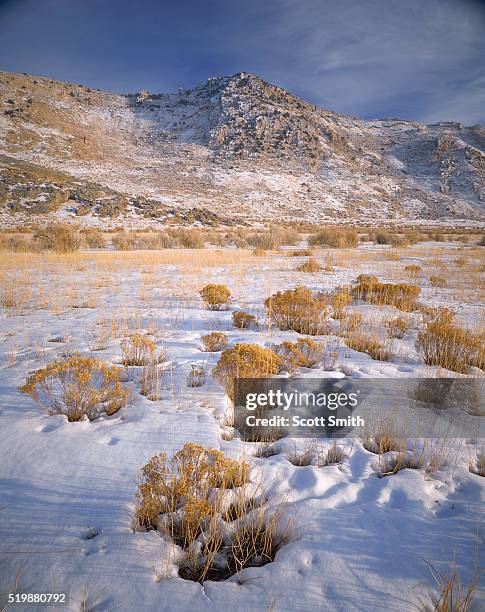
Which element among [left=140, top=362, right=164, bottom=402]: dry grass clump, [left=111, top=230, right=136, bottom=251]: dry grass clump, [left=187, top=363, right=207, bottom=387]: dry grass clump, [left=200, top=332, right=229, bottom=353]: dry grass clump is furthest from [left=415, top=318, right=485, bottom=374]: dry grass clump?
[left=111, top=230, right=136, bottom=251]: dry grass clump

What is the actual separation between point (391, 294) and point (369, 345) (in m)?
3.25

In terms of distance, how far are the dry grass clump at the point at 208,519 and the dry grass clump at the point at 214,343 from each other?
2463 millimetres

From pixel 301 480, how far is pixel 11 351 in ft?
12.8

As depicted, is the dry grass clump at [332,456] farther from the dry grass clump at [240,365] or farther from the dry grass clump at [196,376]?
the dry grass clump at [196,376]

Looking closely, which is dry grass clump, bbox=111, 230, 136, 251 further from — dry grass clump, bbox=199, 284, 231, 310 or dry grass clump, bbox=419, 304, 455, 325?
dry grass clump, bbox=419, 304, 455, 325

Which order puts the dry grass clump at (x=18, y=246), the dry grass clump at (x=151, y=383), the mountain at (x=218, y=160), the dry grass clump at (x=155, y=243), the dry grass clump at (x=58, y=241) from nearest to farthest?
the dry grass clump at (x=151, y=383) < the dry grass clump at (x=18, y=246) < the dry grass clump at (x=58, y=241) < the dry grass clump at (x=155, y=243) < the mountain at (x=218, y=160)

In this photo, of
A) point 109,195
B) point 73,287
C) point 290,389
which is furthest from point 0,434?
point 109,195

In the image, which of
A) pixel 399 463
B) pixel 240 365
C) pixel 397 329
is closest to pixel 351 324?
pixel 397 329

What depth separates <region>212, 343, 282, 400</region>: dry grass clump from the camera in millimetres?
3057

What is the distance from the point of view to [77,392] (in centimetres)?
270

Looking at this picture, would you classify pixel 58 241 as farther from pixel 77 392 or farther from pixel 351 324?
pixel 351 324

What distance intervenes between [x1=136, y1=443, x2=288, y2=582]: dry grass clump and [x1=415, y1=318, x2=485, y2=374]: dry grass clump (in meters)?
3.24

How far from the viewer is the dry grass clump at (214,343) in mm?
4344

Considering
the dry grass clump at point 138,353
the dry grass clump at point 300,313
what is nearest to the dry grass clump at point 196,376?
the dry grass clump at point 138,353
